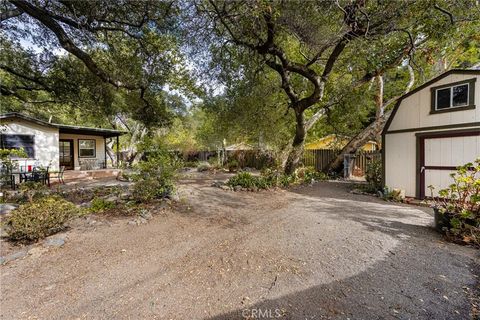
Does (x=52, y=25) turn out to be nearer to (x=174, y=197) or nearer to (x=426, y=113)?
(x=174, y=197)

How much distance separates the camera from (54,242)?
3672 mm

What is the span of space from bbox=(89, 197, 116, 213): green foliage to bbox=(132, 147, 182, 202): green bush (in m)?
0.58

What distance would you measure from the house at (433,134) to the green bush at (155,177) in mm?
7137

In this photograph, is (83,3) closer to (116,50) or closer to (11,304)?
(116,50)

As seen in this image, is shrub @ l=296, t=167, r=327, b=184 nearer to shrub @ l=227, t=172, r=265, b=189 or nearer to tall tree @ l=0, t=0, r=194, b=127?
shrub @ l=227, t=172, r=265, b=189

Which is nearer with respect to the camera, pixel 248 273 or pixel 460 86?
pixel 248 273

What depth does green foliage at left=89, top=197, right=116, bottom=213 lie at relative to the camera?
5.26 metres

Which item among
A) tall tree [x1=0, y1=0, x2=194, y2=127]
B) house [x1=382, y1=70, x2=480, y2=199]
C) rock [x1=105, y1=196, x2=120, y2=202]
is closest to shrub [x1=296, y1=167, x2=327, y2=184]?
house [x1=382, y1=70, x2=480, y2=199]

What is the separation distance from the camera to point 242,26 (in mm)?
5809

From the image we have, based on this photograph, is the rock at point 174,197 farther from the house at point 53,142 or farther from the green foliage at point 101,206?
the house at point 53,142

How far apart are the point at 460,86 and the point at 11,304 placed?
987 centimetres

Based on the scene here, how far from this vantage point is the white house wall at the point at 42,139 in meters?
10.9

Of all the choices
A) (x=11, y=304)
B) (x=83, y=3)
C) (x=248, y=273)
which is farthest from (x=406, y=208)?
(x=83, y=3)

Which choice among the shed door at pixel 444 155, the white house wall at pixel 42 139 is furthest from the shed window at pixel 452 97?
the white house wall at pixel 42 139
